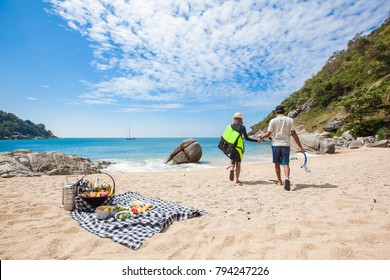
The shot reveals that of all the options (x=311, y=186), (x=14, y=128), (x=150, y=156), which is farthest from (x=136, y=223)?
(x=14, y=128)

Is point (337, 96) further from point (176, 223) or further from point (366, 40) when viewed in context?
point (176, 223)

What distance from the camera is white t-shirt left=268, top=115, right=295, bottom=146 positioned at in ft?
21.0

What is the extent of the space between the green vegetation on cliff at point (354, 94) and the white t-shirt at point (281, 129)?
21746 mm

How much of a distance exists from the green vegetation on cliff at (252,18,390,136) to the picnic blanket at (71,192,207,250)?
83.9ft

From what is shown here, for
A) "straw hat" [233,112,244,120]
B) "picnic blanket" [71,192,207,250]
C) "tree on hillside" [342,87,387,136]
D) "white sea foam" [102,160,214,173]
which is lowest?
"white sea foam" [102,160,214,173]

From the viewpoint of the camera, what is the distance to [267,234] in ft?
11.2

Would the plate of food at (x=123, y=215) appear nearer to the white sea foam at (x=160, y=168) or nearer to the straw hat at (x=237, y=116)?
the straw hat at (x=237, y=116)

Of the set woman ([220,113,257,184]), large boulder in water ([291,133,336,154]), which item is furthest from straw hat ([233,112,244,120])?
large boulder in water ([291,133,336,154])

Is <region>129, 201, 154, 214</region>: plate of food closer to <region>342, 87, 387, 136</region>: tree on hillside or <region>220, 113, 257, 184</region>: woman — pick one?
<region>220, 113, 257, 184</region>: woman

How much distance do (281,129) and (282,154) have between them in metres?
0.76

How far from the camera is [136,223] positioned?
12.9ft
